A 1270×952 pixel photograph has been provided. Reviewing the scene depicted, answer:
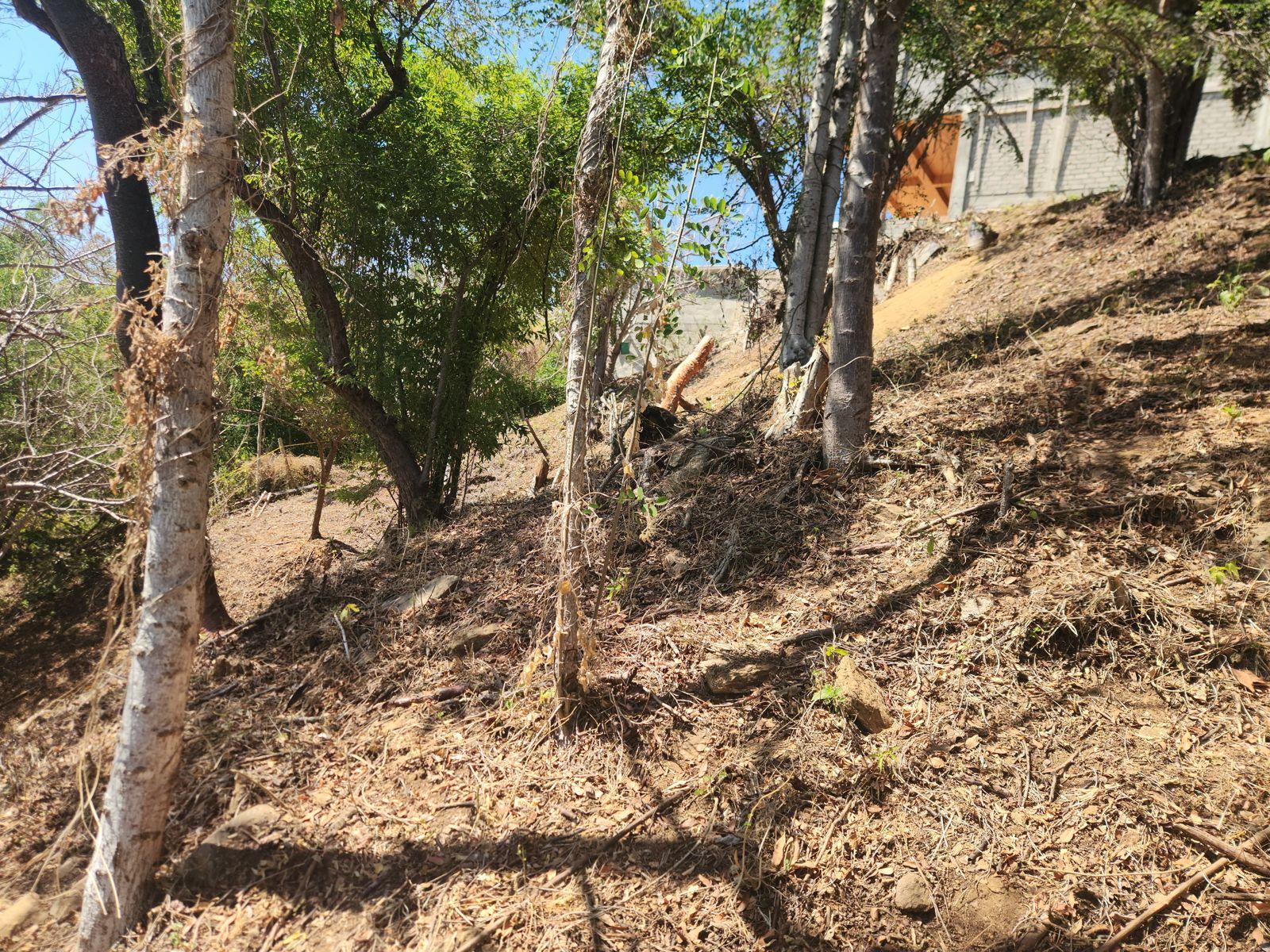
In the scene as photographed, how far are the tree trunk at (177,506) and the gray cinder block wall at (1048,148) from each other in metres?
12.2

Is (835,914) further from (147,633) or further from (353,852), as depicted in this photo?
(147,633)

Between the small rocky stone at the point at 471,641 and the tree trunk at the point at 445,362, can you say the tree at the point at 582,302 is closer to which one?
the small rocky stone at the point at 471,641

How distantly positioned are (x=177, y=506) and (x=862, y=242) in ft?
12.5

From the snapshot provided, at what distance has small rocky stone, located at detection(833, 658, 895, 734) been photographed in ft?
10.2

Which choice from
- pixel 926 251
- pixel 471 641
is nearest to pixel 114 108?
pixel 471 641

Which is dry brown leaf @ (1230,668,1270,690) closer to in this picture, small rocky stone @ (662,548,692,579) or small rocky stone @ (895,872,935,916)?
small rocky stone @ (895,872,935,916)

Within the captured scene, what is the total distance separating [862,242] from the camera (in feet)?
14.7

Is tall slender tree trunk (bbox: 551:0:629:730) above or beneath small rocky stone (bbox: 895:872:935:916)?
above

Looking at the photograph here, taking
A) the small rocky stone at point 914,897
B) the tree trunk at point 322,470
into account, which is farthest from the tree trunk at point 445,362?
the small rocky stone at point 914,897

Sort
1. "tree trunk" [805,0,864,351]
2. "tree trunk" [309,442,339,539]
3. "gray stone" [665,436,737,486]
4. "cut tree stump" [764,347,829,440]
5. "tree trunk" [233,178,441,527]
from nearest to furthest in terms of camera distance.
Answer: "cut tree stump" [764,347,829,440]
"gray stone" [665,436,737,486]
"tree trunk" [233,178,441,527]
"tree trunk" [805,0,864,351]
"tree trunk" [309,442,339,539]

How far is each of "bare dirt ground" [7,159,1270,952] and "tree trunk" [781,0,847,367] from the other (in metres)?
1.62

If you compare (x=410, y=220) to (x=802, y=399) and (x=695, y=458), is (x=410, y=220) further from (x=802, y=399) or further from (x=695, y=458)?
(x=802, y=399)

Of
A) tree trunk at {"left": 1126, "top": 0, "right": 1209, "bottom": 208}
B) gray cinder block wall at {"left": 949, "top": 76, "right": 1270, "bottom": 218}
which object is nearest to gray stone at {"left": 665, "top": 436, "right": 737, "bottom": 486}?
tree trunk at {"left": 1126, "top": 0, "right": 1209, "bottom": 208}

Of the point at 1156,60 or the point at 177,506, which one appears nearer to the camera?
the point at 177,506
